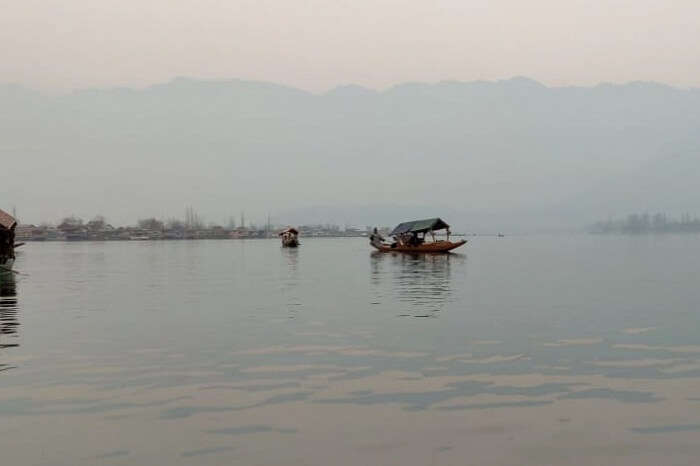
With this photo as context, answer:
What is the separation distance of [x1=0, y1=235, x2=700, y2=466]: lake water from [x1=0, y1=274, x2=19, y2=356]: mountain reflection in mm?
175

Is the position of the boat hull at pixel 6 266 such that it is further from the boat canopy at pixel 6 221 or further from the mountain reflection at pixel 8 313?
the mountain reflection at pixel 8 313

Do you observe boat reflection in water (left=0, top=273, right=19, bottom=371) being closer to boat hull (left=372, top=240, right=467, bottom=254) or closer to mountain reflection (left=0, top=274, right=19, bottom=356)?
mountain reflection (left=0, top=274, right=19, bottom=356)

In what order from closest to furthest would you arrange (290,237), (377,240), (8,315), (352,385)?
(352,385), (8,315), (377,240), (290,237)

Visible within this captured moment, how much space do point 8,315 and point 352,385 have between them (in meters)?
18.3

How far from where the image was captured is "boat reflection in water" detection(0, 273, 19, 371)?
18812mm

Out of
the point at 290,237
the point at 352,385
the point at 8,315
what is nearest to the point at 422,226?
the point at 290,237

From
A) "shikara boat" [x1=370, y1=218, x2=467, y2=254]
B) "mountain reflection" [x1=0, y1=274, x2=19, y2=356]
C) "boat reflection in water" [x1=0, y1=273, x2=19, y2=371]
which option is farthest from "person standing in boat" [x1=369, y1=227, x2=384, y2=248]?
"boat reflection in water" [x1=0, y1=273, x2=19, y2=371]

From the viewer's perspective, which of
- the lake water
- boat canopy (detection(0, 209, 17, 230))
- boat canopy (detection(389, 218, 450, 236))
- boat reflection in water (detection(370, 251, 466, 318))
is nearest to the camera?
the lake water

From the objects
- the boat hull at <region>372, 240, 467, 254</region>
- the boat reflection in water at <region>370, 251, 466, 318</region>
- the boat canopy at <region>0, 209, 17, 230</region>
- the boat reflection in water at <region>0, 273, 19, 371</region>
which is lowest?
the boat reflection in water at <region>370, 251, 466, 318</region>

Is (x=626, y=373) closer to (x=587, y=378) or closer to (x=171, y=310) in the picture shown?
(x=587, y=378)

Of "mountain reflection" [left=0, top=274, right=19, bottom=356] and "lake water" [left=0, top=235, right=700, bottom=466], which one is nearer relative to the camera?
"lake water" [left=0, top=235, right=700, bottom=466]

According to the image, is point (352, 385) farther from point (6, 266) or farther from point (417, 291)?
point (6, 266)

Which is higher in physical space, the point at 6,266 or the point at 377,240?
the point at 377,240

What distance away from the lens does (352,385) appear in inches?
522
